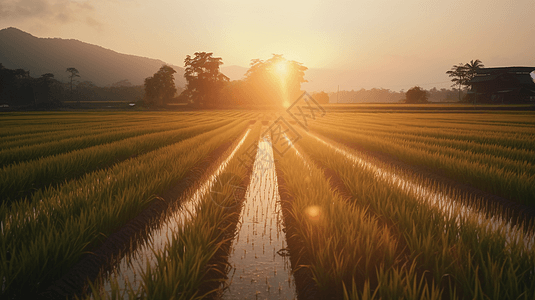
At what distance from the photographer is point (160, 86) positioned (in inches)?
2136

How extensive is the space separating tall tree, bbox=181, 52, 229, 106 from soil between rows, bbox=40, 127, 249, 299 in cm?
5083

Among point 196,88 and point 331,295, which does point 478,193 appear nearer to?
point 331,295

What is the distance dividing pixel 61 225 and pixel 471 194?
5583 millimetres

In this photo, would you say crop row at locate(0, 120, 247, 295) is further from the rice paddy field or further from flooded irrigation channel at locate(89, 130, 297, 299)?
flooded irrigation channel at locate(89, 130, 297, 299)

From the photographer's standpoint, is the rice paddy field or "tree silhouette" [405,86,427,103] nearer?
the rice paddy field

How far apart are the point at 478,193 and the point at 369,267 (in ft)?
11.4

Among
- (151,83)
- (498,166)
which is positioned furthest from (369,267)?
(151,83)

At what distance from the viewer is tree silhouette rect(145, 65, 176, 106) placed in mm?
54219

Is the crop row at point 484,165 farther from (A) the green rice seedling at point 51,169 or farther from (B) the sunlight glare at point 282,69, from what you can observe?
(B) the sunlight glare at point 282,69

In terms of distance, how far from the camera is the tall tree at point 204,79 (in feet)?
173

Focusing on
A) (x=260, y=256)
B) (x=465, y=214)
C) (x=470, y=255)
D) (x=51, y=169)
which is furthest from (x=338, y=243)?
(x=51, y=169)

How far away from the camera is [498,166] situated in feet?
17.0

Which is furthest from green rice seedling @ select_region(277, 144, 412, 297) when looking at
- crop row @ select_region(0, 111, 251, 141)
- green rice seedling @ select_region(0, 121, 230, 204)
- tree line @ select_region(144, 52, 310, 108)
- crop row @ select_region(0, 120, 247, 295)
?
tree line @ select_region(144, 52, 310, 108)

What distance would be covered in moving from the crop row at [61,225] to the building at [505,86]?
54120mm
